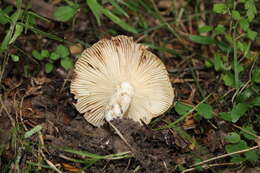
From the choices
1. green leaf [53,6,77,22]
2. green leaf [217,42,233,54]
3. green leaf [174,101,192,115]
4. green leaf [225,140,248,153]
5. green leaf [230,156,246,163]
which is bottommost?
green leaf [230,156,246,163]

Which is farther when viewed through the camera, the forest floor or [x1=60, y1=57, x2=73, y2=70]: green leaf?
[x1=60, y1=57, x2=73, y2=70]: green leaf

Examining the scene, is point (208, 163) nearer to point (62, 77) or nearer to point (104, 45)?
point (104, 45)

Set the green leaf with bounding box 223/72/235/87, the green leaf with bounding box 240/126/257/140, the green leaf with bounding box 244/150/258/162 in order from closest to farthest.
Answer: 1. the green leaf with bounding box 244/150/258/162
2. the green leaf with bounding box 240/126/257/140
3. the green leaf with bounding box 223/72/235/87

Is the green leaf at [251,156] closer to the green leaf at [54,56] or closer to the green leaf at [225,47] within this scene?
the green leaf at [225,47]

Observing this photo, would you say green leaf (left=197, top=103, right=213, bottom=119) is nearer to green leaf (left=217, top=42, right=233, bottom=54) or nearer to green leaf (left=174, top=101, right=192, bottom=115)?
green leaf (left=174, top=101, right=192, bottom=115)

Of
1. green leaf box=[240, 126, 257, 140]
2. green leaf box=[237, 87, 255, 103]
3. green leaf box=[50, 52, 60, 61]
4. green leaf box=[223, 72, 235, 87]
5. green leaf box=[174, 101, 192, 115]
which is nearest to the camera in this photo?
green leaf box=[240, 126, 257, 140]

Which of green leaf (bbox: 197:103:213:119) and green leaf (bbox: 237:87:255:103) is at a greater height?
green leaf (bbox: 237:87:255:103)

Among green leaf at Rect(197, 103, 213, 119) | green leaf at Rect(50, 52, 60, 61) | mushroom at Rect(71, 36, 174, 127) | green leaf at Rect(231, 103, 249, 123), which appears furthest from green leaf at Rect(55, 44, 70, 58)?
green leaf at Rect(231, 103, 249, 123)
